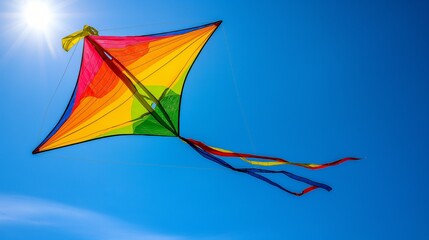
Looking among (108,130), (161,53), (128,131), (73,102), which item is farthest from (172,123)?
(73,102)

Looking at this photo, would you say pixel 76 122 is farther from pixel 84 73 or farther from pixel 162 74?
pixel 162 74

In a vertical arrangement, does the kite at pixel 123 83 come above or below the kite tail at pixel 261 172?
above

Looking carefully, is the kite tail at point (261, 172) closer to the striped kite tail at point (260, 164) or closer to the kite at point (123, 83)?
the striped kite tail at point (260, 164)

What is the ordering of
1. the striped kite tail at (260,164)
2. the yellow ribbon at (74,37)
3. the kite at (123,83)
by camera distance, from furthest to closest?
the kite at (123,83)
the yellow ribbon at (74,37)
the striped kite tail at (260,164)

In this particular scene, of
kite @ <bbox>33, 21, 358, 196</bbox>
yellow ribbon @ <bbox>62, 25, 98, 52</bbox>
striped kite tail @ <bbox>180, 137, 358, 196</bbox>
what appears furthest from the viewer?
kite @ <bbox>33, 21, 358, 196</bbox>

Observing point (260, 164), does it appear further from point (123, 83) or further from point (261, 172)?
point (123, 83)

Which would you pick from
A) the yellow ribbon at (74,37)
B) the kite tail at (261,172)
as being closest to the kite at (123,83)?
the yellow ribbon at (74,37)

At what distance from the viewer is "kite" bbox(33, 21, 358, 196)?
533cm

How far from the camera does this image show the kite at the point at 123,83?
5.33m

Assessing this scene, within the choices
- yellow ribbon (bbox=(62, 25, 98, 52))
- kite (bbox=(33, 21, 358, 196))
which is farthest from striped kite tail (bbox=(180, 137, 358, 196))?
yellow ribbon (bbox=(62, 25, 98, 52))

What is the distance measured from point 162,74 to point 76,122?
2032 millimetres

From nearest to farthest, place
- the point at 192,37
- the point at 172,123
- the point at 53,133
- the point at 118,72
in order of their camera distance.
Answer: the point at 172,123 < the point at 118,72 < the point at 53,133 < the point at 192,37

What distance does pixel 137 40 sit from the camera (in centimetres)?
573

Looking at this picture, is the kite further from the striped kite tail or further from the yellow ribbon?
the striped kite tail
